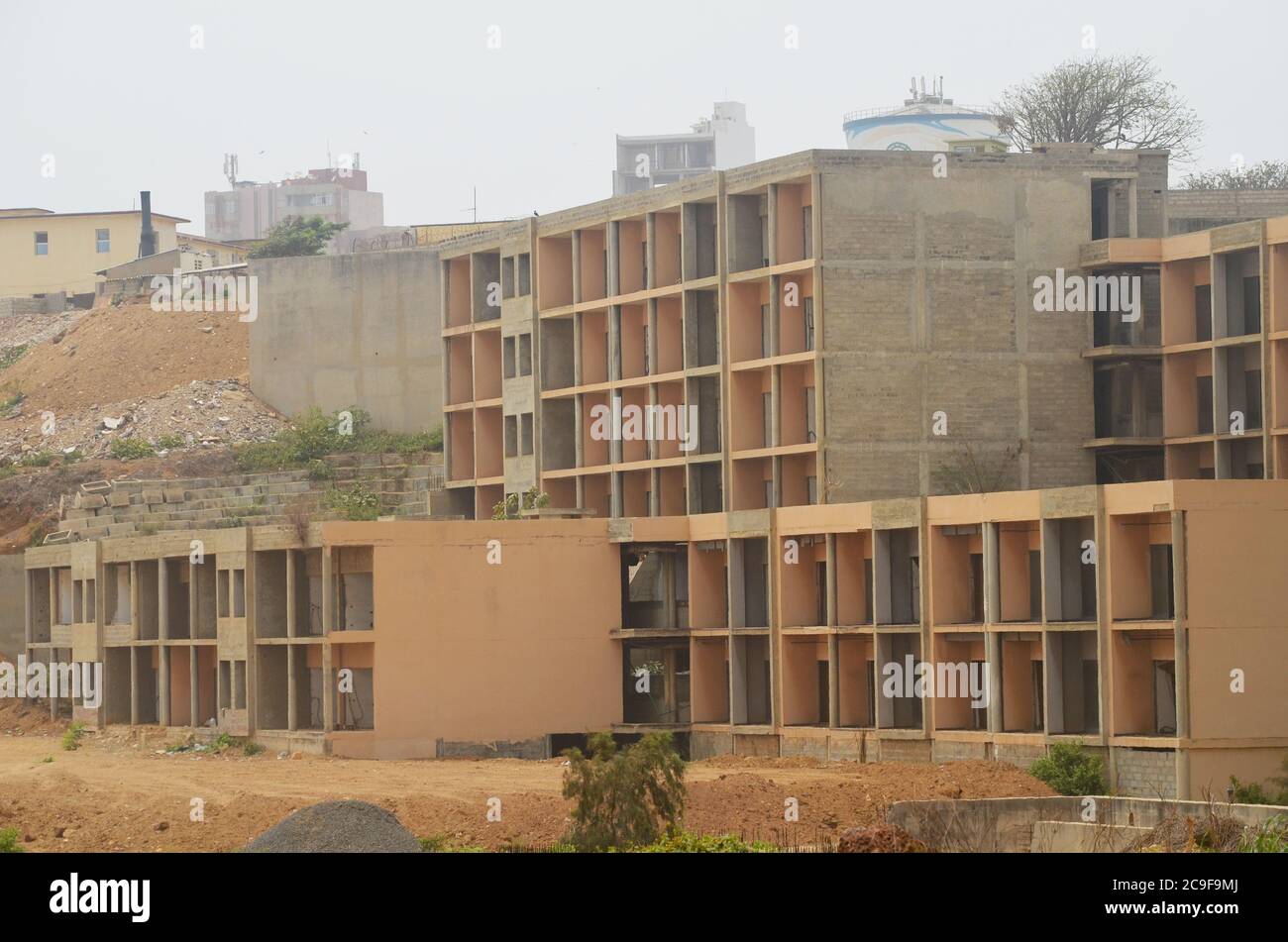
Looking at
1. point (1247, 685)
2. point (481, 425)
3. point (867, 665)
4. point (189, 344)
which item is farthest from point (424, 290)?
point (1247, 685)

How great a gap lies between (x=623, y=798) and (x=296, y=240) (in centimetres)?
6649

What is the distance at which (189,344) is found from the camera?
85875 millimetres

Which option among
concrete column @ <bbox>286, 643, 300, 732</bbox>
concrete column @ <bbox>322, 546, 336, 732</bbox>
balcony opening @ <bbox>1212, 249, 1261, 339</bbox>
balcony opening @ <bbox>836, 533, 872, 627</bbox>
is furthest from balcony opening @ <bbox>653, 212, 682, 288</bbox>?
concrete column @ <bbox>286, 643, 300, 732</bbox>

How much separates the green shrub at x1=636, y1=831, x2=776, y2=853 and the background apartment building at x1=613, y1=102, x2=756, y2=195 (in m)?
128

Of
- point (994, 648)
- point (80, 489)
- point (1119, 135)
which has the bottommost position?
point (994, 648)

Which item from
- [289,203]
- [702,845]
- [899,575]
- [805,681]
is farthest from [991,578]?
[289,203]

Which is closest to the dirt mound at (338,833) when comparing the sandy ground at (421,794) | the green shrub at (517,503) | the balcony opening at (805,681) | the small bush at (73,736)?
the sandy ground at (421,794)

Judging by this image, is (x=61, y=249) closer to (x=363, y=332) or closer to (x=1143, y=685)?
(x=363, y=332)

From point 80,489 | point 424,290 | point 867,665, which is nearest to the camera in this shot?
point 867,665

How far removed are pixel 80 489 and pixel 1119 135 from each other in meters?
43.3

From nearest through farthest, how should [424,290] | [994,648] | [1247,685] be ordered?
[1247,685], [994,648], [424,290]

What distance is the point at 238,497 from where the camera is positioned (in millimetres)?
63312

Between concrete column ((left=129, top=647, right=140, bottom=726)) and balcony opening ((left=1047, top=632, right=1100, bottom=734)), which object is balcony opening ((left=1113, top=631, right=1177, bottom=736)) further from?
concrete column ((left=129, top=647, right=140, bottom=726))
